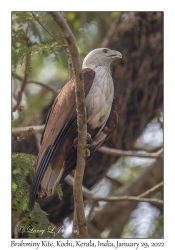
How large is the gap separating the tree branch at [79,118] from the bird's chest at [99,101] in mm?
480

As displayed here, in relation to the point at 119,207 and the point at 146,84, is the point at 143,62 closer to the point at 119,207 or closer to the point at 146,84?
the point at 146,84

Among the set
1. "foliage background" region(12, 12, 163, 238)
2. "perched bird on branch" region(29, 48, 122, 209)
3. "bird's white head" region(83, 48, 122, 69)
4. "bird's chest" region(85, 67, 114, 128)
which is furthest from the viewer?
"foliage background" region(12, 12, 163, 238)

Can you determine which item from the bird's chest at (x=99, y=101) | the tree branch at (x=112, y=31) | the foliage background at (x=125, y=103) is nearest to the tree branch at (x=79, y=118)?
the bird's chest at (x=99, y=101)

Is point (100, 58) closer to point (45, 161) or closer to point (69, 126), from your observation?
point (69, 126)

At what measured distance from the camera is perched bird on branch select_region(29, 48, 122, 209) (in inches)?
200

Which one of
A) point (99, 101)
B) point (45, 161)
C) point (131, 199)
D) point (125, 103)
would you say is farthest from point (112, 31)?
point (45, 161)

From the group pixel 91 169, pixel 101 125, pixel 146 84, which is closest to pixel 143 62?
pixel 146 84

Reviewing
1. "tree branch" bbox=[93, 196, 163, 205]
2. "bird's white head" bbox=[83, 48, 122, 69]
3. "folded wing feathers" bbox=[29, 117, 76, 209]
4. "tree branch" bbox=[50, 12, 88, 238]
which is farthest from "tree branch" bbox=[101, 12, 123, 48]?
"tree branch" bbox=[50, 12, 88, 238]

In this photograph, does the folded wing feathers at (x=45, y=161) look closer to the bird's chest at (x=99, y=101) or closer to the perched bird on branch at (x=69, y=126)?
the perched bird on branch at (x=69, y=126)

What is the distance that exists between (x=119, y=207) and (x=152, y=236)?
246 cm

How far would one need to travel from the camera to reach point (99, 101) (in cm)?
526

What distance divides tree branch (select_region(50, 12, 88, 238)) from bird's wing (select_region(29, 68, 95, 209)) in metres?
0.27

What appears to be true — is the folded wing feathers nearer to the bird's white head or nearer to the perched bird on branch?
the perched bird on branch

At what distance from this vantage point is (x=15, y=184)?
196 inches
